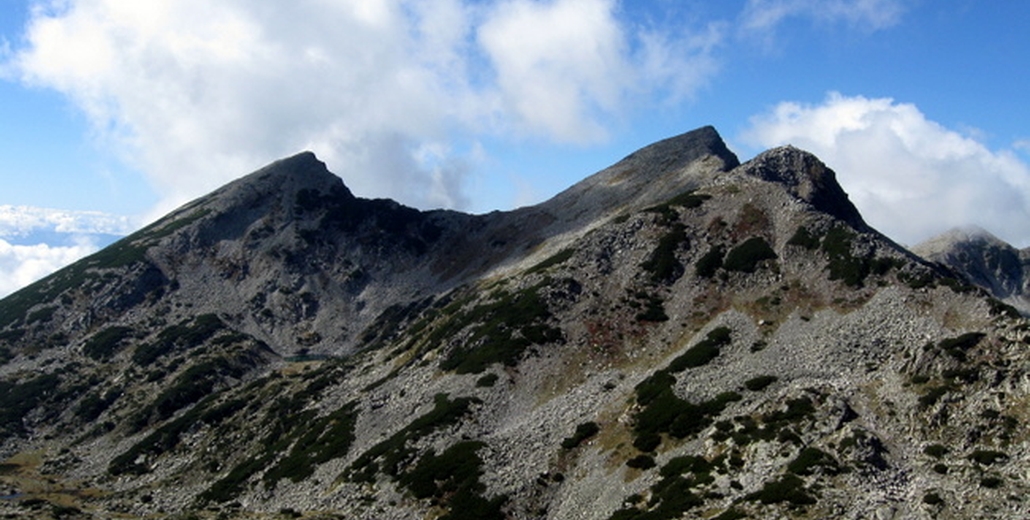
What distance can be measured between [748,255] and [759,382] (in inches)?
1102

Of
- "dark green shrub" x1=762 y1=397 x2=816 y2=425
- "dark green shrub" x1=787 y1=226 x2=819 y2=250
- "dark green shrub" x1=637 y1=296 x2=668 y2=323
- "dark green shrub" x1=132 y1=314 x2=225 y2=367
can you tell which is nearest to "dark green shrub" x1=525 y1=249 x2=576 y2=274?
"dark green shrub" x1=637 y1=296 x2=668 y2=323

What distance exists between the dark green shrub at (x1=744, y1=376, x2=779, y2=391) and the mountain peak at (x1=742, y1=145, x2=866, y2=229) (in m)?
54.3

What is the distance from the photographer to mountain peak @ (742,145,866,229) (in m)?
120

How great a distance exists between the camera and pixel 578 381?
276 feet

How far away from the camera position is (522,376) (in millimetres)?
87625

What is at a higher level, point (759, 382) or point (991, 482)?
point (759, 382)

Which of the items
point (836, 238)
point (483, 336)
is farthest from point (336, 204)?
point (836, 238)

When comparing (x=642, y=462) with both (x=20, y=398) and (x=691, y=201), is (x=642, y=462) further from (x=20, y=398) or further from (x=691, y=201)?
(x=20, y=398)

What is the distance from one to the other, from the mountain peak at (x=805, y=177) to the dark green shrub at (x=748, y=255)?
24305 mm

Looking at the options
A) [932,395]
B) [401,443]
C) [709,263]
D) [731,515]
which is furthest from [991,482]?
[401,443]

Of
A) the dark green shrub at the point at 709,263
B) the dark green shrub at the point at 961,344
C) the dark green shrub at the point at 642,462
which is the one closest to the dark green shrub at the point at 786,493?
the dark green shrub at the point at 642,462

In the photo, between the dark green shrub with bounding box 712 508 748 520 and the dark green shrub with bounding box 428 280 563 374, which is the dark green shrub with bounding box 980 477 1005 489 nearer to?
the dark green shrub with bounding box 712 508 748 520

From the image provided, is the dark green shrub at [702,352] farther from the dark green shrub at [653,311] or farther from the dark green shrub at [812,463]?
the dark green shrub at [812,463]

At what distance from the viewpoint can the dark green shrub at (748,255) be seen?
310 ft
